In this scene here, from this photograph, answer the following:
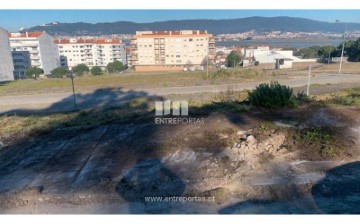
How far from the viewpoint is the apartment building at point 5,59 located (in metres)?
46.5

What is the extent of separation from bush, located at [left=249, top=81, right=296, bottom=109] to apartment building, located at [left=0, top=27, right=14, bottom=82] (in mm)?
47822

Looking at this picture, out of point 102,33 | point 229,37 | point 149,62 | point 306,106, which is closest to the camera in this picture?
point 306,106

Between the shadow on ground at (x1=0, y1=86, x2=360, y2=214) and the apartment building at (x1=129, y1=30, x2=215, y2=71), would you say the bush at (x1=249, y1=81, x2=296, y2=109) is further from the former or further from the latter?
the apartment building at (x1=129, y1=30, x2=215, y2=71)

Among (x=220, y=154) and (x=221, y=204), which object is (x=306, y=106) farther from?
(x=221, y=204)

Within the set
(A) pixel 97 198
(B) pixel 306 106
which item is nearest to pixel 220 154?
(A) pixel 97 198

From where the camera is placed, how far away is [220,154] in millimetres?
5770

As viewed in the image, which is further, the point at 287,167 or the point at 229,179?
the point at 287,167

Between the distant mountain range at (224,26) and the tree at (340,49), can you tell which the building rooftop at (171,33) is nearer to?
the distant mountain range at (224,26)

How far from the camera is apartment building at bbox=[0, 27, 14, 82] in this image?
46541 mm

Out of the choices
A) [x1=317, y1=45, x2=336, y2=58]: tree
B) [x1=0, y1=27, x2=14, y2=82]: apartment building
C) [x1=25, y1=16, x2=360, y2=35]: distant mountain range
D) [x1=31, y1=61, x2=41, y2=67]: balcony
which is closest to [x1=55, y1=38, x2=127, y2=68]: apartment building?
[x1=25, y1=16, x2=360, y2=35]: distant mountain range

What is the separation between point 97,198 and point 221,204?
1955 millimetres

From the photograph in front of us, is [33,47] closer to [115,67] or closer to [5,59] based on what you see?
[5,59]

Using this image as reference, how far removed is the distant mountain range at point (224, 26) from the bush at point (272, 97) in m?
25.6

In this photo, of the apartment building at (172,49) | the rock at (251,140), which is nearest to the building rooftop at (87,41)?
the apartment building at (172,49)
